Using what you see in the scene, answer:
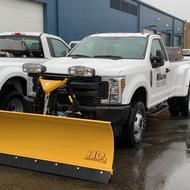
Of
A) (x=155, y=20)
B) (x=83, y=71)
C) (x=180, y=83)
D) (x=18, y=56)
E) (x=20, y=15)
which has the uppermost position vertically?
(x=155, y=20)

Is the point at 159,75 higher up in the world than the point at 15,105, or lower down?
higher up

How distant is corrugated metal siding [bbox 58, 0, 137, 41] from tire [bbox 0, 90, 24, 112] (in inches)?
486

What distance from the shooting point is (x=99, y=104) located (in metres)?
6.20

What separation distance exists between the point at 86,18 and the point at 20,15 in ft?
21.3

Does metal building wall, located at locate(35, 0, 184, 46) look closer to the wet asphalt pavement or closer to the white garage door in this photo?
the white garage door

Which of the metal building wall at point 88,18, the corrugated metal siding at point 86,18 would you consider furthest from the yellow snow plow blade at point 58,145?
the corrugated metal siding at point 86,18

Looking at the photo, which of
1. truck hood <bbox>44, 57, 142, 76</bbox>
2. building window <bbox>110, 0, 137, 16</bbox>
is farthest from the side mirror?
building window <bbox>110, 0, 137, 16</bbox>

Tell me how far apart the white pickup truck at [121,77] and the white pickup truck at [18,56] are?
86 cm

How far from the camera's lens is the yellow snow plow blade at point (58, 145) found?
5223 millimetres

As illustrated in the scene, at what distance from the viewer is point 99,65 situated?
6434mm

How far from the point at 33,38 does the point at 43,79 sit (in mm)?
2564

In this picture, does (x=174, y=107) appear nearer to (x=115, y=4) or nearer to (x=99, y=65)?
(x=99, y=65)

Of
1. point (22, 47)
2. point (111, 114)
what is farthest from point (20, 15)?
point (111, 114)

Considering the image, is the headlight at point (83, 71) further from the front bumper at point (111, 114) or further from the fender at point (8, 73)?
the fender at point (8, 73)
